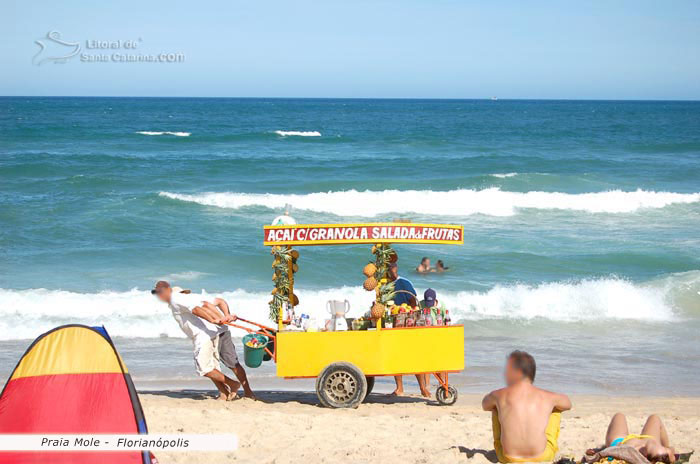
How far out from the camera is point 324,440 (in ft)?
24.9

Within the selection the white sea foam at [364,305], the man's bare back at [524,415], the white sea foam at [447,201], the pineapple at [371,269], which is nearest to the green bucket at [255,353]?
the pineapple at [371,269]

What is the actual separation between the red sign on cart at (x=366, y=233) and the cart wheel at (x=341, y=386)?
142 centimetres

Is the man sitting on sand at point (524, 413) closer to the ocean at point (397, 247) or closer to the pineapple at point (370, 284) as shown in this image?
the pineapple at point (370, 284)

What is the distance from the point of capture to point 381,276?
8930mm

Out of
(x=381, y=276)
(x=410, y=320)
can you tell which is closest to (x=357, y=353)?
(x=410, y=320)

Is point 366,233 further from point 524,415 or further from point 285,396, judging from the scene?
point 524,415

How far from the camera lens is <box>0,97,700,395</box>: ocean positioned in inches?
493

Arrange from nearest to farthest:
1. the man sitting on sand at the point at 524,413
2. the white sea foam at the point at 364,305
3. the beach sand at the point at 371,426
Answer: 1. the man sitting on sand at the point at 524,413
2. the beach sand at the point at 371,426
3. the white sea foam at the point at 364,305

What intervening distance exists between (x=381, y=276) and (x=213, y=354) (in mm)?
2125

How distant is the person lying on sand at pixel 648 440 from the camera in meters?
5.74

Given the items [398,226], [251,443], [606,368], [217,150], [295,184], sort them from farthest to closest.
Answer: [217,150] → [295,184] → [606,368] → [398,226] → [251,443]

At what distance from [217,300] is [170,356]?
326cm

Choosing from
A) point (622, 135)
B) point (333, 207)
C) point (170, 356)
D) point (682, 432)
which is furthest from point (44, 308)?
point (622, 135)

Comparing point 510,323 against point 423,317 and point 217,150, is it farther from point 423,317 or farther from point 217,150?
point 217,150
